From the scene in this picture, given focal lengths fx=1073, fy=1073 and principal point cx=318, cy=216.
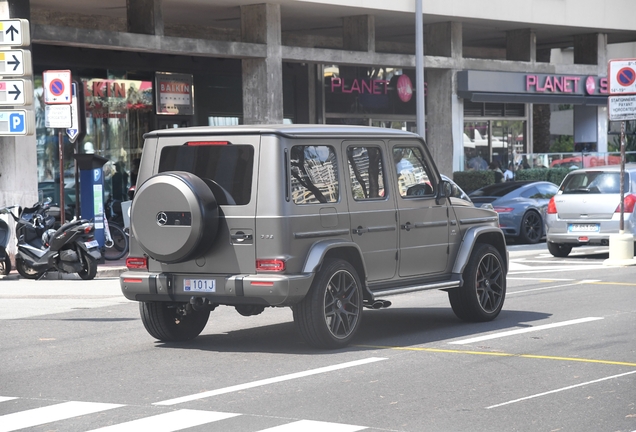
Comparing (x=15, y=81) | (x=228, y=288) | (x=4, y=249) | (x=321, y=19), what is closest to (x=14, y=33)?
(x=15, y=81)

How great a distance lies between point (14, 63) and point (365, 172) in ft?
30.1

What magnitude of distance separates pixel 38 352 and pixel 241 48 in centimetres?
1626

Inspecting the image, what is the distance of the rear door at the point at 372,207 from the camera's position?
9.89 m

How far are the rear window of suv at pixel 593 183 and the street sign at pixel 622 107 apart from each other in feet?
3.65

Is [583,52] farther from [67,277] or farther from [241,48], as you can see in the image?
[67,277]

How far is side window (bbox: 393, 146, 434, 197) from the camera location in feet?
34.5

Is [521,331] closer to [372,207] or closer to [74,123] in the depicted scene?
[372,207]

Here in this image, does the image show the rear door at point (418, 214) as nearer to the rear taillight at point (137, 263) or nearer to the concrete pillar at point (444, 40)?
the rear taillight at point (137, 263)

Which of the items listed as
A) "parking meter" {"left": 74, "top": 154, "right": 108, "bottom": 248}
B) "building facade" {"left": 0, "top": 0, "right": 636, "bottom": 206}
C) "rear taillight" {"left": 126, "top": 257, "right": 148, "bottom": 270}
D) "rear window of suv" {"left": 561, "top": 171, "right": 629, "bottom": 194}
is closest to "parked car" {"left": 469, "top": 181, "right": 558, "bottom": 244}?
"rear window of suv" {"left": 561, "top": 171, "right": 629, "bottom": 194}

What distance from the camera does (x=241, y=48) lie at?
993 inches

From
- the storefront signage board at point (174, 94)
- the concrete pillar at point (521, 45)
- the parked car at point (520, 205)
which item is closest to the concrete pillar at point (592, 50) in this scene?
the concrete pillar at point (521, 45)

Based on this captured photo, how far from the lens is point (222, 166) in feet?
31.0

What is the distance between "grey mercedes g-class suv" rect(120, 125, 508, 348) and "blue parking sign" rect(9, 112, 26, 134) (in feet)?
26.4

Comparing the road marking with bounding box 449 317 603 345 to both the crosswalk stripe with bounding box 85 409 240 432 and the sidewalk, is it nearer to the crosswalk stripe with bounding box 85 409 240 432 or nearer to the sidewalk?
the crosswalk stripe with bounding box 85 409 240 432
